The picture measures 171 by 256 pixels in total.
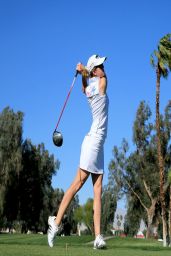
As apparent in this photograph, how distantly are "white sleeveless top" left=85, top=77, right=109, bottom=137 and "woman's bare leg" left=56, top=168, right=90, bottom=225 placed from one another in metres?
0.61

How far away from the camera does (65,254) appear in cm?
471

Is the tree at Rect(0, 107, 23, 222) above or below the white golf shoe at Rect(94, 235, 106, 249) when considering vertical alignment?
above

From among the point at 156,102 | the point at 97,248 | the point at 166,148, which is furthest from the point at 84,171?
the point at 166,148

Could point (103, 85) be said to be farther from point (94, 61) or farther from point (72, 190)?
point (72, 190)

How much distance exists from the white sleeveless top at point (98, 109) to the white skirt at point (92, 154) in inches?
3.9

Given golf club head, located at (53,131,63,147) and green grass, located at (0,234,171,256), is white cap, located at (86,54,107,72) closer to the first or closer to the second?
golf club head, located at (53,131,63,147)

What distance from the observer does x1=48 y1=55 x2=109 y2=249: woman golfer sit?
251 inches

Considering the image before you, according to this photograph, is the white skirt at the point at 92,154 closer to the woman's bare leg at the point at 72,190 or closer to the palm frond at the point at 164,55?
the woman's bare leg at the point at 72,190

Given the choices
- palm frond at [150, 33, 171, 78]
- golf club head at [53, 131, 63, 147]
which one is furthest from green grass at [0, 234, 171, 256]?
palm frond at [150, 33, 171, 78]

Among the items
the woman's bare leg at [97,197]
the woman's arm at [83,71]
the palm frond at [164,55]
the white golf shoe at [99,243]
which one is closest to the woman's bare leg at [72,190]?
the woman's bare leg at [97,197]

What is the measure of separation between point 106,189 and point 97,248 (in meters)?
50.0

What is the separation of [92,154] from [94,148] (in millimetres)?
89

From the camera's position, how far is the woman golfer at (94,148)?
639 centimetres

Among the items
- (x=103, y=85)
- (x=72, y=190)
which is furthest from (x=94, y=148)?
(x=103, y=85)
